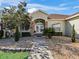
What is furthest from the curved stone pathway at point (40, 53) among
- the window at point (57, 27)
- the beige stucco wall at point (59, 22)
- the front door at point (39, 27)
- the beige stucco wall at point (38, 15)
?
the window at point (57, 27)

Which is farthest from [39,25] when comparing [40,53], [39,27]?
[40,53]

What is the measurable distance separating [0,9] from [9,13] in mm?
2944

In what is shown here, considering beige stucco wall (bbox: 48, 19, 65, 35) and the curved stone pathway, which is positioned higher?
beige stucco wall (bbox: 48, 19, 65, 35)

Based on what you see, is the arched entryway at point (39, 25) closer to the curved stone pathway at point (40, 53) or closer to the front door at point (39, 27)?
the front door at point (39, 27)

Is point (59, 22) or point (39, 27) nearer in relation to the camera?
point (39, 27)

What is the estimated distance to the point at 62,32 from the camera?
39.5 m

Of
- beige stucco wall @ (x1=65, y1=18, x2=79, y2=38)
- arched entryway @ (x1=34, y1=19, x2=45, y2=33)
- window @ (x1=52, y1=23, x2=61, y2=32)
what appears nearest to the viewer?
beige stucco wall @ (x1=65, y1=18, x2=79, y2=38)

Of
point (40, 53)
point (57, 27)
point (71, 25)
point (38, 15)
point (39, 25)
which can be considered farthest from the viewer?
point (57, 27)

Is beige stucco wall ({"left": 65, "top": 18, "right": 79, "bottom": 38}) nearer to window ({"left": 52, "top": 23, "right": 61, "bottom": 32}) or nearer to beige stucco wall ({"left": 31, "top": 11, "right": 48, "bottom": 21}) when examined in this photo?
window ({"left": 52, "top": 23, "right": 61, "bottom": 32})

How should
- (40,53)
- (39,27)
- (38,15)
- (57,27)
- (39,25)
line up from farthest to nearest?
(57,27), (39,25), (39,27), (38,15), (40,53)

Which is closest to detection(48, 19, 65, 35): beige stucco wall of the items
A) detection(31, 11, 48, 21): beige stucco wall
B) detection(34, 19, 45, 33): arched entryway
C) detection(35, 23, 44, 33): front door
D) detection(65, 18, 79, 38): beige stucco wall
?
detection(65, 18, 79, 38): beige stucco wall

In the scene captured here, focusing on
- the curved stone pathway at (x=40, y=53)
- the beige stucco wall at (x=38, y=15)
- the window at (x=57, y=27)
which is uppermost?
the beige stucco wall at (x=38, y=15)

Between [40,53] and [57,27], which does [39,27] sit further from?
[40,53]

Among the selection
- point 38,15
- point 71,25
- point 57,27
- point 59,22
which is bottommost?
point 57,27
